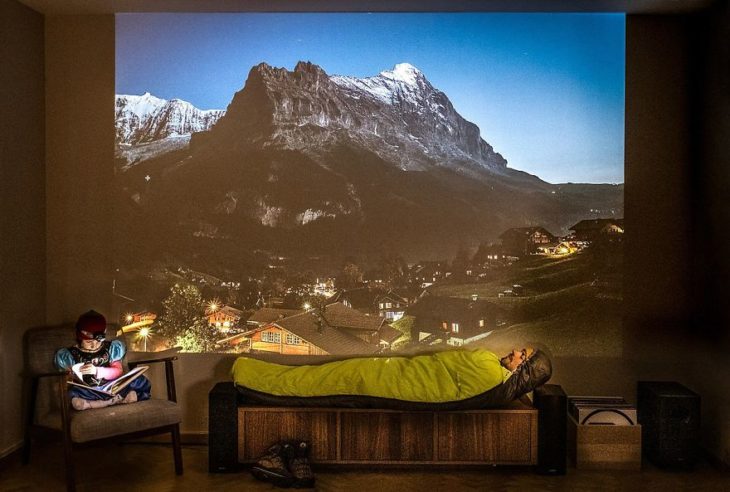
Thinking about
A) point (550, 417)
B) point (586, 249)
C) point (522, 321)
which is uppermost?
point (586, 249)

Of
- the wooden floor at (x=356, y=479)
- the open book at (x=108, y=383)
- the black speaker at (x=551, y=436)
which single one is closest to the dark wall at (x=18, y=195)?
the wooden floor at (x=356, y=479)

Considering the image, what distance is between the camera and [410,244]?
4777 mm

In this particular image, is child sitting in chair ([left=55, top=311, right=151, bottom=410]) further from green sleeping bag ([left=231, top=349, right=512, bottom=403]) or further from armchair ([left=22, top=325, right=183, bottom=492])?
green sleeping bag ([left=231, top=349, right=512, bottom=403])

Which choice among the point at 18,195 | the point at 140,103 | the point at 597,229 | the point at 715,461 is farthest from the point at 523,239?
the point at 18,195

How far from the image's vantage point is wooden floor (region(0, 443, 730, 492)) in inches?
154

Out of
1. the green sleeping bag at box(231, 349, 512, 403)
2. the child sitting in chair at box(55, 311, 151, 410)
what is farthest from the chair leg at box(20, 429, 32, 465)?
the green sleeping bag at box(231, 349, 512, 403)

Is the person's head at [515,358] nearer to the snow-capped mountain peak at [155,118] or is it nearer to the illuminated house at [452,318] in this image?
the illuminated house at [452,318]

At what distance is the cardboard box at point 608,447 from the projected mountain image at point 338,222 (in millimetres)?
821

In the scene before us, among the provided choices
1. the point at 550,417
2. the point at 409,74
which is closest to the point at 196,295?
the point at 409,74

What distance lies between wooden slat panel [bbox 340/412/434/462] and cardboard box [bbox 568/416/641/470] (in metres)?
0.88

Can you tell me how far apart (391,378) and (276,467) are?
797 millimetres

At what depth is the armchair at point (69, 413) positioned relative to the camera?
12.3 feet

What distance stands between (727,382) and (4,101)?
451 cm

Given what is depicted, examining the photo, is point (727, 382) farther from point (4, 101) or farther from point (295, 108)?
point (4, 101)
